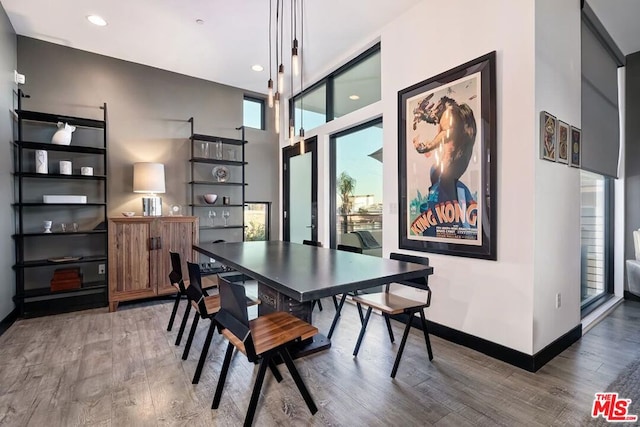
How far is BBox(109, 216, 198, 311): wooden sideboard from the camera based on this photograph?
3.62 m

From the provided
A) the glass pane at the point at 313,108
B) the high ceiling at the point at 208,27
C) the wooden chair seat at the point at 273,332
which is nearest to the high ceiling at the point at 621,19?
the high ceiling at the point at 208,27

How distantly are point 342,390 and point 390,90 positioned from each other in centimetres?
284

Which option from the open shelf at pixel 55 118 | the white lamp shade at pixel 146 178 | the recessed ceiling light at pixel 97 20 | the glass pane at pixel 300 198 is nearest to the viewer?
the recessed ceiling light at pixel 97 20

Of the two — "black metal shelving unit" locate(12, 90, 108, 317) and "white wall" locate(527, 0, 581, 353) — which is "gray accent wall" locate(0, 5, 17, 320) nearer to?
"black metal shelving unit" locate(12, 90, 108, 317)

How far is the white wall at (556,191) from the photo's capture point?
228 centimetres

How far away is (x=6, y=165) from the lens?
3.17m

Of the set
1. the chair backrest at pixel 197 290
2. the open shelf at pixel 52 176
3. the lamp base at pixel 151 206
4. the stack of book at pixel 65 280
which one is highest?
the open shelf at pixel 52 176

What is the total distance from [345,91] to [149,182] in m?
2.84

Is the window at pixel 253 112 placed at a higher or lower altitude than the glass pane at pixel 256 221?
higher

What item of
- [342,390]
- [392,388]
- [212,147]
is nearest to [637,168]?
[392,388]

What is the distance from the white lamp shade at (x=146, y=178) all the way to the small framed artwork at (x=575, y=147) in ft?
14.7

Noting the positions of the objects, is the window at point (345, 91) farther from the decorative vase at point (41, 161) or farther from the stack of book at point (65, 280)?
the stack of book at point (65, 280)

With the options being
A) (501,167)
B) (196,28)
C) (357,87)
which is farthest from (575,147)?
(196,28)

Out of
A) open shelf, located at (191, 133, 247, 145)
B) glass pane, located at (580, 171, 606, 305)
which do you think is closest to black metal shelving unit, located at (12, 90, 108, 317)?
open shelf, located at (191, 133, 247, 145)
